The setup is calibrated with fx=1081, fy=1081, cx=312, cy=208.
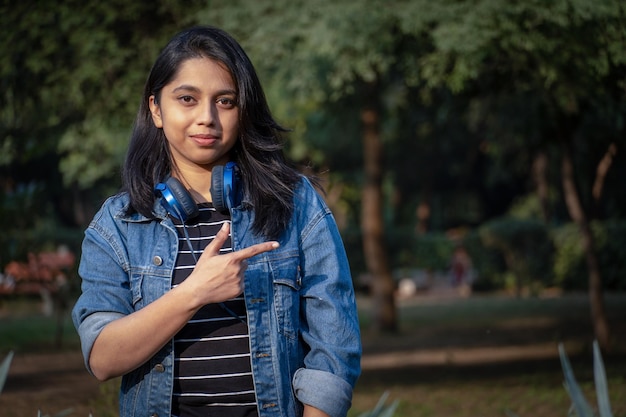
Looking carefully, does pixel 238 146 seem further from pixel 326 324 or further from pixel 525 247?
pixel 525 247

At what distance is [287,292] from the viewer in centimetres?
249

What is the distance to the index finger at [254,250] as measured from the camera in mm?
2262

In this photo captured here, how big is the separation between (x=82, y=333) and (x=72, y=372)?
1059 cm

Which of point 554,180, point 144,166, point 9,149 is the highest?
point 144,166

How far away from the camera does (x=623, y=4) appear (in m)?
7.94

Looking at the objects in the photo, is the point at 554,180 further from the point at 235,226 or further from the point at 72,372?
the point at 235,226

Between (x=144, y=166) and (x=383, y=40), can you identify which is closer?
(x=144, y=166)

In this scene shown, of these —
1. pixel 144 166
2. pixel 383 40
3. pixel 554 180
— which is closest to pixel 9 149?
pixel 383 40

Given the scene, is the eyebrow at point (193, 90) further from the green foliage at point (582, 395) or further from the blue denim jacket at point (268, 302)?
the green foliage at point (582, 395)

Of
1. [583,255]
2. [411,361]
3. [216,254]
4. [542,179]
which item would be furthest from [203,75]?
[542,179]

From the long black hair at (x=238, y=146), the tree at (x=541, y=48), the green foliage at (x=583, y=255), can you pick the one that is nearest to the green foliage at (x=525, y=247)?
the green foliage at (x=583, y=255)

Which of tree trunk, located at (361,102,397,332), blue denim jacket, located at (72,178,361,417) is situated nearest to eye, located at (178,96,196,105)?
blue denim jacket, located at (72,178,361,417)

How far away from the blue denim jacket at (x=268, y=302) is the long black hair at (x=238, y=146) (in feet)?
0.13

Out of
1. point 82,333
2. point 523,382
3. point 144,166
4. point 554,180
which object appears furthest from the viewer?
point 554,180
